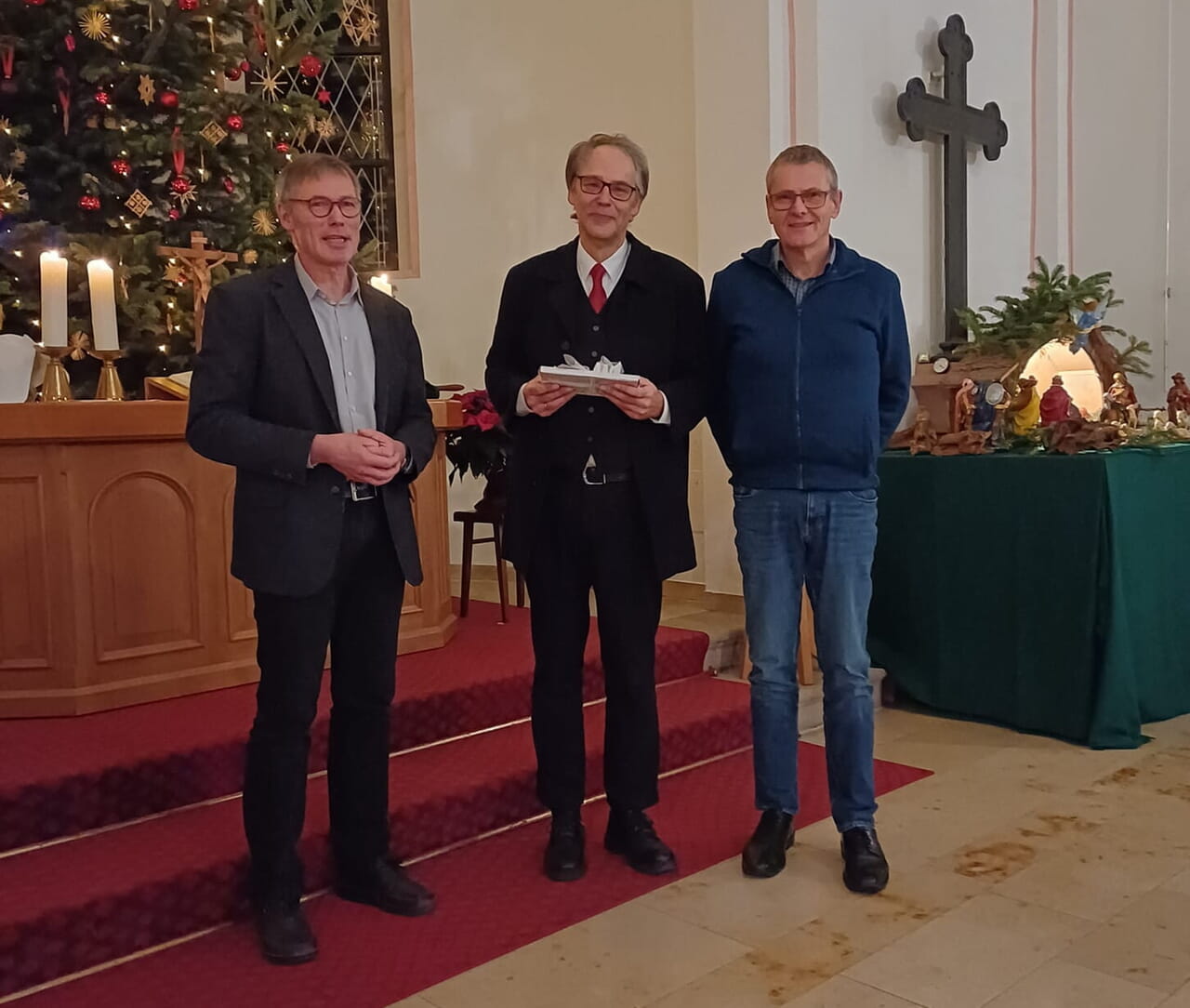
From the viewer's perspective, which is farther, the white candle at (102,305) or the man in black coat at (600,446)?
the white candle at (102,305)

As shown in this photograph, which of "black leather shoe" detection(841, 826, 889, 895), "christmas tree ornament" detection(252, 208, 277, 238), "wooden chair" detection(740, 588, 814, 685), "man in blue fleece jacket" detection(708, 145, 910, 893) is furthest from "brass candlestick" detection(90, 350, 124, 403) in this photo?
"black leather shoe" detection(841, 826, 889, 895)

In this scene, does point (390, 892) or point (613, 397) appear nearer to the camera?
point (613, 397)

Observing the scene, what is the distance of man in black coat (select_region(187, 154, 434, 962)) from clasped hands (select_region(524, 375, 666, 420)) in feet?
0.78

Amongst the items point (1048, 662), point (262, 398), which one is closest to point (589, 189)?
point (262, 398)

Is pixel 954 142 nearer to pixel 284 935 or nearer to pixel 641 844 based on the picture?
pixel 641 844

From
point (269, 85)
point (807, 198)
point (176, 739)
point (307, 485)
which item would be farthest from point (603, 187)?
point (269, 85)

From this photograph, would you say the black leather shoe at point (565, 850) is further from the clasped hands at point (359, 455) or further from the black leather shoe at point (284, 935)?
the clasped hands at point (359, 455)

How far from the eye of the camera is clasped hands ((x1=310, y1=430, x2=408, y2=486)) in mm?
2123

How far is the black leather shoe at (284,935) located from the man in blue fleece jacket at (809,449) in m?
1.00

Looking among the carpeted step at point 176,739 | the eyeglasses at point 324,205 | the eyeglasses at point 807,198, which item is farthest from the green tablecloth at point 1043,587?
the eyeglasses at point 324,205

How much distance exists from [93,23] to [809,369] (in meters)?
2.98

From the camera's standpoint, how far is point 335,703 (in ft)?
7.77

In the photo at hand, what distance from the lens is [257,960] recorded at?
7.46 feet

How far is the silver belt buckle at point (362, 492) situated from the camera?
2.23 meters
